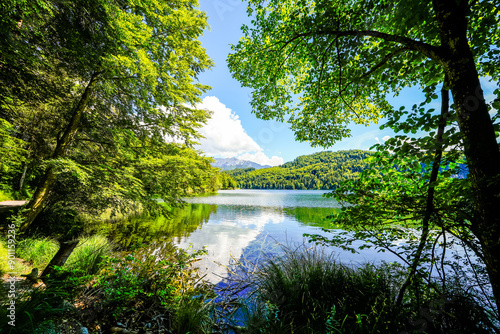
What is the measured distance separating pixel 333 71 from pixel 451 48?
5.97ft

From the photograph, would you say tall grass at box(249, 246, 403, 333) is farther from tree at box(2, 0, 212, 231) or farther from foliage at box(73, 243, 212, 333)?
tree at box(2, 0, 212, 231)

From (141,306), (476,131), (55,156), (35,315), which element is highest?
(55,156)

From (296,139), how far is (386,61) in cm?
243

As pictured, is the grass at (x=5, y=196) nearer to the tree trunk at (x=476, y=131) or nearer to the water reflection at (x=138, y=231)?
the water reflection at (x=138, y=231)

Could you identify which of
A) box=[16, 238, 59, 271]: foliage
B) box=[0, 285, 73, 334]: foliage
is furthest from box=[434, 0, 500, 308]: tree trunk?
box=[16, 238, 59, 271]: foliage

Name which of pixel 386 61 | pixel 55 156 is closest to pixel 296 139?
pixel 386 61

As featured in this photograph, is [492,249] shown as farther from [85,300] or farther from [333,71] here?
[85,300]

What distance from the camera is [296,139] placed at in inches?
189

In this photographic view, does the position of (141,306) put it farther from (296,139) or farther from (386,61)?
(386,61)

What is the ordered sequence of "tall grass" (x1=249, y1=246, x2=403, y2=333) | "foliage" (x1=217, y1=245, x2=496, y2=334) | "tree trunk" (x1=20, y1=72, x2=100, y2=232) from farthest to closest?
"tree trunk" (x1=20, y1=72, x2=100, y2=232) → "tall grass" (x1=249, y1=246, x2=403, y2=333) → "foliage" (x1=217, y1=245, x2=496, y2=334)

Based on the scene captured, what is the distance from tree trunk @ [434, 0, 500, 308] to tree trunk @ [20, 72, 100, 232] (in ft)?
25.9

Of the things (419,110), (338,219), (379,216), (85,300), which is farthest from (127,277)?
(419,110)

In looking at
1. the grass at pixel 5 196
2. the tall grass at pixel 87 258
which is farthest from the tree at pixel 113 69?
the grass at pixel 5 196

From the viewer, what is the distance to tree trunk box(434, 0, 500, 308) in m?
1.55
